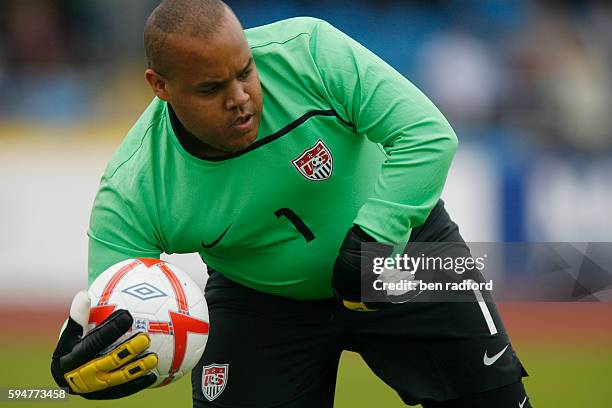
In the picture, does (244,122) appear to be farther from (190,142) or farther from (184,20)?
(184,20)

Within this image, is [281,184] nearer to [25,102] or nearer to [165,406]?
[165,406]

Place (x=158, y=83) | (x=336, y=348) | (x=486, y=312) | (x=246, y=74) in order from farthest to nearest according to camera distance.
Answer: (x=336, y=348) → (x=486, y=312) → (x=158, y=83) → (x=246, y=74)

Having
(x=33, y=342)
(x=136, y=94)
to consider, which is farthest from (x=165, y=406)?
(x=136, y=94)

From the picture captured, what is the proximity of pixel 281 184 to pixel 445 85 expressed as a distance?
22.3 ft

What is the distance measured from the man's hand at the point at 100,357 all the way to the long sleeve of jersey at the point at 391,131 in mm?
892

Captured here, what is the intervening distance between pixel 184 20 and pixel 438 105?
7103 mm

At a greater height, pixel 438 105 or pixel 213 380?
pixel 438 105

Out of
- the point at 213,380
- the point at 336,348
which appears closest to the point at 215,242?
the point at 213,380

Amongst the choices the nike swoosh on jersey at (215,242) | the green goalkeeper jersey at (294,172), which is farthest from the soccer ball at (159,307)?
the nike swoosh on jersey at (215,242)

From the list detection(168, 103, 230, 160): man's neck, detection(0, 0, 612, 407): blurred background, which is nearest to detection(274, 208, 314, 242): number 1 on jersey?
detection(168, 103, 230, 160): man's neck

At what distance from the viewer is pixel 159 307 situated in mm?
3680

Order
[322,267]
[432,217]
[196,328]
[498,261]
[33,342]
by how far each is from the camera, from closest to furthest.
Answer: [196,328]
[322,267]
[432,217]
[33,342]
[498,261]

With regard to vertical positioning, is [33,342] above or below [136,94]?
below

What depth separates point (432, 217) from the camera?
449 cm
